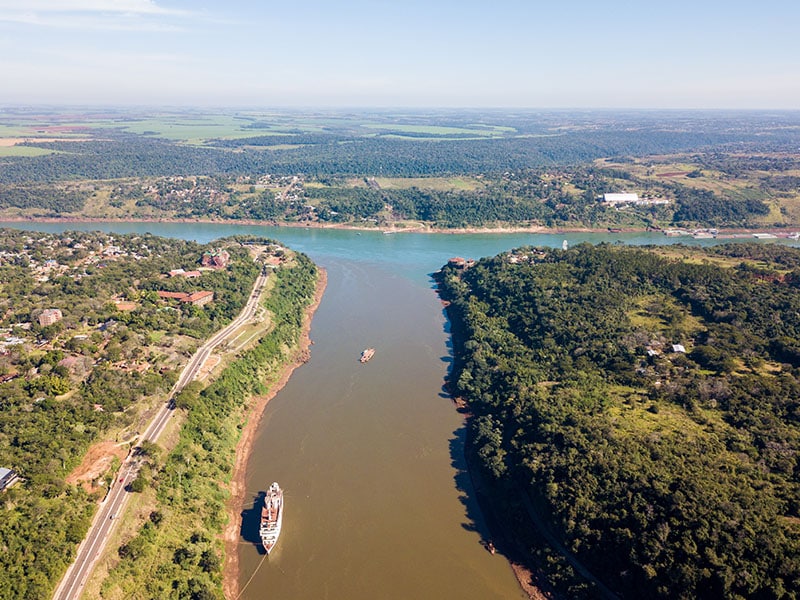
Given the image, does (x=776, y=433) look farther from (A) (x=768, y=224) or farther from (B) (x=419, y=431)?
(A) (x=768, y=224)

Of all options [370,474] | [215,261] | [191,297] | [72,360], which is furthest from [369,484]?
[215,261]

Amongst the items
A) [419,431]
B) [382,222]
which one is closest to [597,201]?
[382,222]

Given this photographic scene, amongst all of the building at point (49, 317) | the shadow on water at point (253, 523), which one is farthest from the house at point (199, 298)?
the shadow on water at point (253, 523)

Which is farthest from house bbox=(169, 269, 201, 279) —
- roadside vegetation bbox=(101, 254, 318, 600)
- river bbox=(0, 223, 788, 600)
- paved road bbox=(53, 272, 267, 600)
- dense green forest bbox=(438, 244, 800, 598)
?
dense green forest bbox=(438, 244, 800, 598)

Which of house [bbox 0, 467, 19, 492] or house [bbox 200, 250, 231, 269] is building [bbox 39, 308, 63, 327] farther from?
house [bbox 200, 250, 231, 269]

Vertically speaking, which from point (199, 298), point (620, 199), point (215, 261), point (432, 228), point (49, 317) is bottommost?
point (432, 228)

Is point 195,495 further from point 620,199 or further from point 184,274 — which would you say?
point 620,199

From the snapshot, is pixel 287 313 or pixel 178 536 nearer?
pixel 178 536
